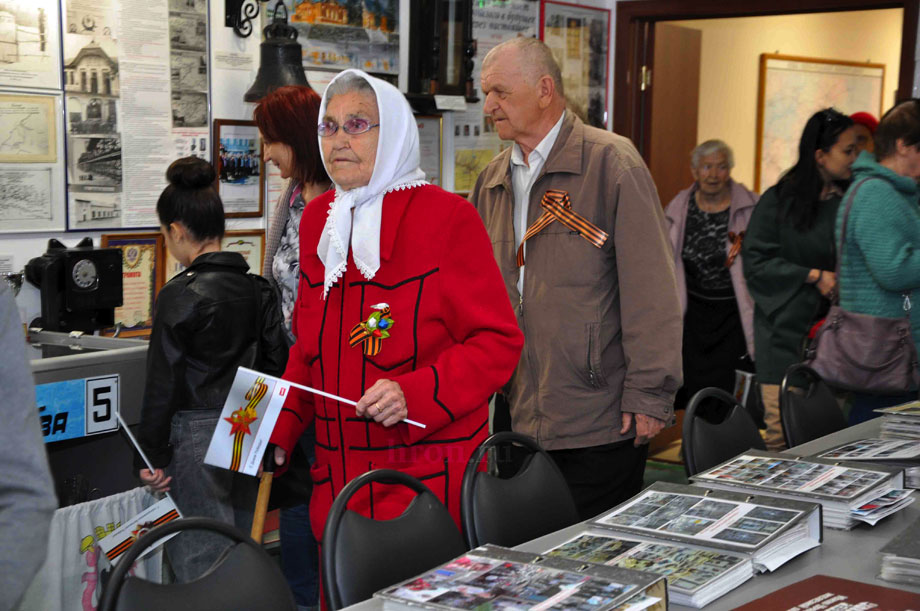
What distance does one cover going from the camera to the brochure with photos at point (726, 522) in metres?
1.95

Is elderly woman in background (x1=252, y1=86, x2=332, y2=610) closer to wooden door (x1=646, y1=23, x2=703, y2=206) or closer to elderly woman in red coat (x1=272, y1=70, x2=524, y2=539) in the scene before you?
elderly woman in red coat (x1=272, y1=70, x2=524, y2=539)

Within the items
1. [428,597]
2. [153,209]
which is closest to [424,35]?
[153,209]

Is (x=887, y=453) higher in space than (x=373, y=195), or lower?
lower

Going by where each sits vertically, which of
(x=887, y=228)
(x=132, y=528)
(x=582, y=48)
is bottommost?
(x=132, y=528)

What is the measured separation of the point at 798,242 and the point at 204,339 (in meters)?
2.71

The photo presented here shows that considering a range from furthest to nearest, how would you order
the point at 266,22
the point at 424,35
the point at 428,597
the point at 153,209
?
the point at 424,35 < the point at 266,22 < the point at 153,209 < the point at 428,597

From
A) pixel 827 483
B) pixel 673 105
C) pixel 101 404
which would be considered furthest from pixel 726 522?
pixel 673 105

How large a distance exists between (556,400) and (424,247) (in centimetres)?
86

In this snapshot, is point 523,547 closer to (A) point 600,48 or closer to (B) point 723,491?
(B) point 723,491

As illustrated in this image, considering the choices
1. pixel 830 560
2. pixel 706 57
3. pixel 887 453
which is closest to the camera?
pixel 830 560

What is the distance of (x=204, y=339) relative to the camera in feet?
9.99

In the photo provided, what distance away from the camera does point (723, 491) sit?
2248mm

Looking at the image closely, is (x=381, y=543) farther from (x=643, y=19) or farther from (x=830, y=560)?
(x=643, y=19)

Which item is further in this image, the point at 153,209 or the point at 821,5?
the point at 821,5
